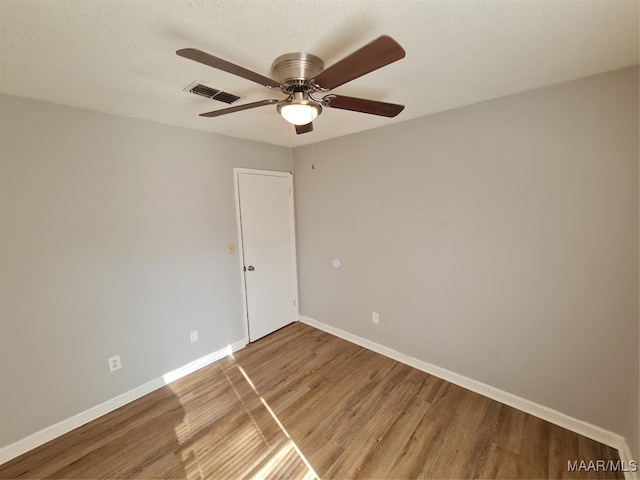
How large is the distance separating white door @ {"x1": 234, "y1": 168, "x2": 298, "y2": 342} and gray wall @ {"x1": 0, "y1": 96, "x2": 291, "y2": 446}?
248 millimetres

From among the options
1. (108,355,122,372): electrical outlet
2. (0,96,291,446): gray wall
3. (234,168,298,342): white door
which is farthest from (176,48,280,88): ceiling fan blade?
(108,355,122,372): electrical outlet

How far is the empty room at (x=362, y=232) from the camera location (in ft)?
3.93

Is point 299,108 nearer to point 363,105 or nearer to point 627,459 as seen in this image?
point 363,105

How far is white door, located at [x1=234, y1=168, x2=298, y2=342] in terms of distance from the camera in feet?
9.70

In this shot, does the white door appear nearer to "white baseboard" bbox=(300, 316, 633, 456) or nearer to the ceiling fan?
"white baseboard" bbox=(300, 316, 633, 456)

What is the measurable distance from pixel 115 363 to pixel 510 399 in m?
3.13

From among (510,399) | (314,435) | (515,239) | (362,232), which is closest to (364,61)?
(515,239)

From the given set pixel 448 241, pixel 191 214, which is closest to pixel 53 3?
pixel 191 214

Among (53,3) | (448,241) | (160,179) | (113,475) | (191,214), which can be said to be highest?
(53,3)

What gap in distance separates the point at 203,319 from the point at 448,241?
243 centimetres

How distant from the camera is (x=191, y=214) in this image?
251cm

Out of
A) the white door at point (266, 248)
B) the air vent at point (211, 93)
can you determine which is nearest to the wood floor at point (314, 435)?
the white door at point (266, 248)

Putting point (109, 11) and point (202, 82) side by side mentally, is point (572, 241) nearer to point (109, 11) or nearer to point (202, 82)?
point (202, 82)

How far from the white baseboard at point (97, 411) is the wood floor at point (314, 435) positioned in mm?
51
